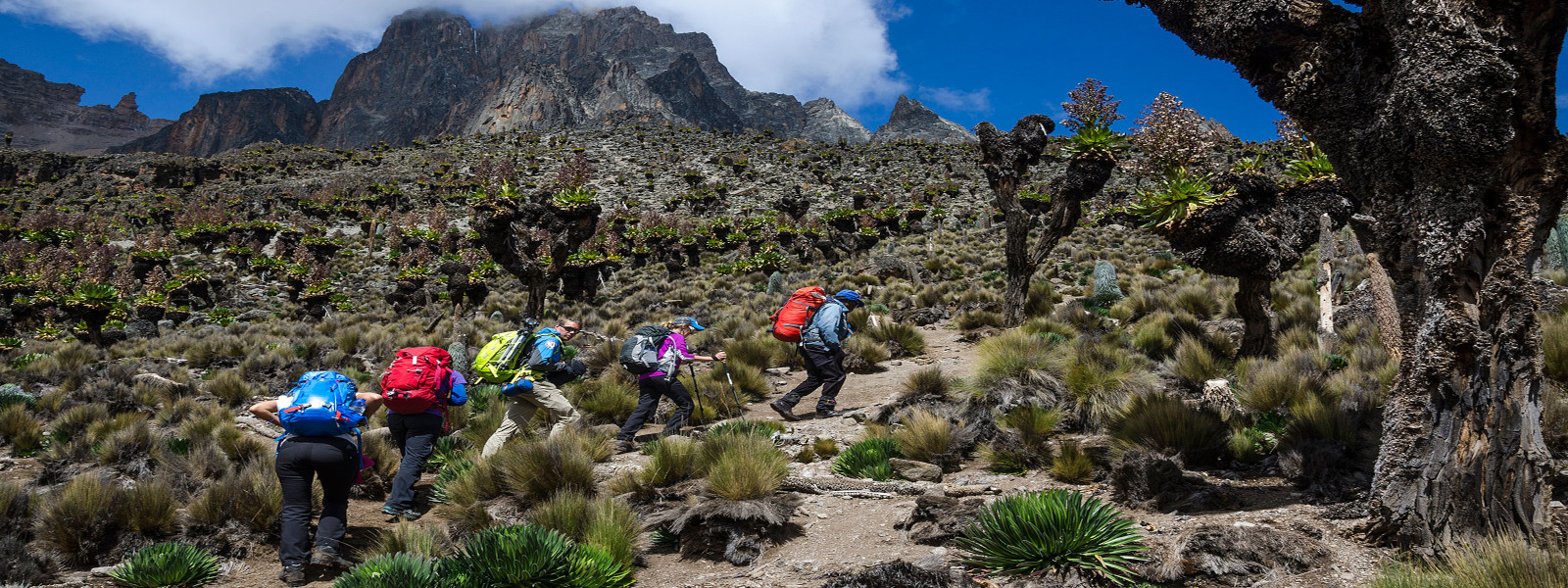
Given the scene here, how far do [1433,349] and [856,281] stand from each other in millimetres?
19275

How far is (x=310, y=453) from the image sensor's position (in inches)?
180

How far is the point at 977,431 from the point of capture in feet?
22.2

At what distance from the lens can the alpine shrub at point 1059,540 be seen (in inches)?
136

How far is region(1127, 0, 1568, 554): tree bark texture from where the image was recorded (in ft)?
9.96

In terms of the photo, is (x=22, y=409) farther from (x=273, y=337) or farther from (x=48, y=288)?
(x=48, y=288)

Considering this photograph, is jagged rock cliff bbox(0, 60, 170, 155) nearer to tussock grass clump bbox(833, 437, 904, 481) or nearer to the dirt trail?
the dirt trail

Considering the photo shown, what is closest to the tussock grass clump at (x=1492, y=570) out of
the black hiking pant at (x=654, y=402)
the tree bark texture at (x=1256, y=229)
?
the tree bark texture at (x=1256, y=229)

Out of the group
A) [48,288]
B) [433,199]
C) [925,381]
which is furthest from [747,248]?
[433,199]

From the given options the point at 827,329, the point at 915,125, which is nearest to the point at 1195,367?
the point at 827,329

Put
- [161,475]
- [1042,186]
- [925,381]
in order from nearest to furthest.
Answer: [161,475] → [925,381] → [1042,186]

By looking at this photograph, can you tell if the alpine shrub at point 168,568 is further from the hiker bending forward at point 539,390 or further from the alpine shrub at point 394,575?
the hiker bending forward at point 539,390

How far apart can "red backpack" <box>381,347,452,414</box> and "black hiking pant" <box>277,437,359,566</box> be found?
1031mm

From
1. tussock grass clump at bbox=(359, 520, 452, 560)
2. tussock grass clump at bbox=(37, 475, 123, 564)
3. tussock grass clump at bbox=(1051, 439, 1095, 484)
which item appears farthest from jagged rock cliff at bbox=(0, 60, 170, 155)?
tussock grass clump at bbox=(1051, 439, 1095, 484)

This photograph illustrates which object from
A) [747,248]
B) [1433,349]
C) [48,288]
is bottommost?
[1433,349]
